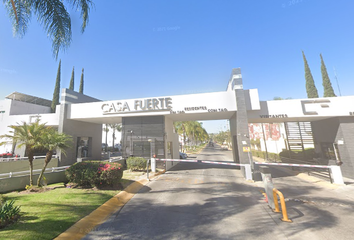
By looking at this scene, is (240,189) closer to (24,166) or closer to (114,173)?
(114,173)

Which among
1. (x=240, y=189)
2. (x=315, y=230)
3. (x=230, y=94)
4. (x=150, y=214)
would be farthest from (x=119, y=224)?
(x=230, y=94)

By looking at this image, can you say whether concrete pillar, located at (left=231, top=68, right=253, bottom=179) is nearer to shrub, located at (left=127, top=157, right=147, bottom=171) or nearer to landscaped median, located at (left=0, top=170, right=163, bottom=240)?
shrub, located at (left=127, top=157, right=147, bottom=171)

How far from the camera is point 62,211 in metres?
5.15

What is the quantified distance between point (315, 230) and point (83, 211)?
290 inches

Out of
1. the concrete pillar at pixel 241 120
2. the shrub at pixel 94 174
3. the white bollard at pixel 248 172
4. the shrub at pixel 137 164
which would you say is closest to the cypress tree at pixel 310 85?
the concrete pillar at pixel 241 120

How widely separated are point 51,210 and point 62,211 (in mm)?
397

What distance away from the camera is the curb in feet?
13.3

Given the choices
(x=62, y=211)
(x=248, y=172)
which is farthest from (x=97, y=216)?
(x=248, y=172)

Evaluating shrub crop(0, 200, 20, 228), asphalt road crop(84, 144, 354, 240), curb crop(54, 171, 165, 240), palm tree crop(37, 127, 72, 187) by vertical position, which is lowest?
asphalt road crop(84, 144, 354, 240)

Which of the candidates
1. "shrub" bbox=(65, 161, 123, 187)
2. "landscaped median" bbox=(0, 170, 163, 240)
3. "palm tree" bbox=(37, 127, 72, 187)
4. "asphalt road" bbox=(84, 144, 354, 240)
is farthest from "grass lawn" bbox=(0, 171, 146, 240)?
"palm tree" bbox=(37, 127, 72, 187)

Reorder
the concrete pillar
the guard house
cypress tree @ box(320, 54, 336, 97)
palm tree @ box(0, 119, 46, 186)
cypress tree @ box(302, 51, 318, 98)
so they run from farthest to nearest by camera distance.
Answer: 1. cypress tree @ box(302, 51, 318, 98)
2. cypress tree @ box(320, 54, 336, 97)
3. the guard house
4. the concrete pillar
5. palm tree @ box(0, 119, 46, 186)

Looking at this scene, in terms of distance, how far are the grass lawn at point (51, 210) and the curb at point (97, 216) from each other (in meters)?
Answer: 0.18

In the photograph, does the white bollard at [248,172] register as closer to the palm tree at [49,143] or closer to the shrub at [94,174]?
the shrub at [94,174]

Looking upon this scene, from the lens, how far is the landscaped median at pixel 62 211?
154 inches
